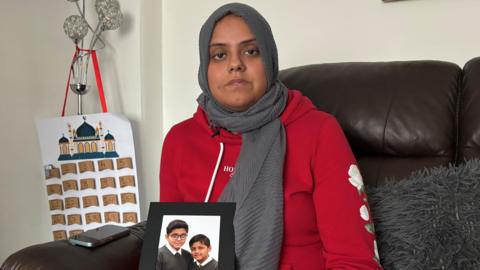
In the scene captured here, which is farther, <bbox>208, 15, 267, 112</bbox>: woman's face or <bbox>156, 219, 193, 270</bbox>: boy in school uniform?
<bbox>208, 15, 267, 112</bbox>: woman's face

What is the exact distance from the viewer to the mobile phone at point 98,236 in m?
0.99

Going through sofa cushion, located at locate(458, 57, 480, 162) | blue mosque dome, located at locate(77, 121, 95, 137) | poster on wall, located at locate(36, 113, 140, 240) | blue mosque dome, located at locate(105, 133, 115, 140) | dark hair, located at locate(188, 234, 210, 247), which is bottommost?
poster on wall, located at locate(36, 113, 140, 240)

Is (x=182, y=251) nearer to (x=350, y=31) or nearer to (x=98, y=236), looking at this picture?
(x=98, y=236)

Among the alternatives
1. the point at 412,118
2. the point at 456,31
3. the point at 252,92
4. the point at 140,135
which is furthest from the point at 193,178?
the point at 456,31

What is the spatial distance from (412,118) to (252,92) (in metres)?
0.44

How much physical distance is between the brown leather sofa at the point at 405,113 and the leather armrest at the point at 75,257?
0.25 ft

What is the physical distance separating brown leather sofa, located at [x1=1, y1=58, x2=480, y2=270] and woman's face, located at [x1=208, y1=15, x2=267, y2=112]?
33cm

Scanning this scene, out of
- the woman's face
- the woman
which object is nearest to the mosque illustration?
the woman

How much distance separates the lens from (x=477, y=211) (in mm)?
983

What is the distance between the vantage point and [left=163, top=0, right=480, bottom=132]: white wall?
143cm

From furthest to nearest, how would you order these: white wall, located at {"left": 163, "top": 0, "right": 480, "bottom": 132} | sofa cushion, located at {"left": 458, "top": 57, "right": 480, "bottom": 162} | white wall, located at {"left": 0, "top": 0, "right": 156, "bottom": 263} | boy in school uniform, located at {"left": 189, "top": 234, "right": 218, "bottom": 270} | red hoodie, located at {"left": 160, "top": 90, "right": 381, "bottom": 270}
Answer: white wall, located at {"left": 0, "top": 0, "right": 156, "bottom": 263}
white wall, located at {"left": 163, "top": 0, "right": 480, "bottom": 132}
sofa cushion, located at {"left": 458, "top": 57, "right": 480, "bottom": 162}
red hoodie, located at {"left": 160, "top": 90, "right": 381, "bottom": 270}
boy in school uniform, located at {"left": 189, "top": 234, "right": 218, "bottom": 270}

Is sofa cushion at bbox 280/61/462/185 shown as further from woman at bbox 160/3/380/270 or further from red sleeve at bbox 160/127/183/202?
red sleeve at bbox 160/127/183/202

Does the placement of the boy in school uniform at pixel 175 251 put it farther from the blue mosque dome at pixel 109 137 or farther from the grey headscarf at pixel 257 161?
the blue mosque dome at pixel 109 137

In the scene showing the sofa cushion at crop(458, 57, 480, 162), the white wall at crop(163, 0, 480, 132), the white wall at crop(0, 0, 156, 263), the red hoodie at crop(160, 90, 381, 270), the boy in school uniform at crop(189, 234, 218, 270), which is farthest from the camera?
the white wall at crop(0, 0, 156, 263)
